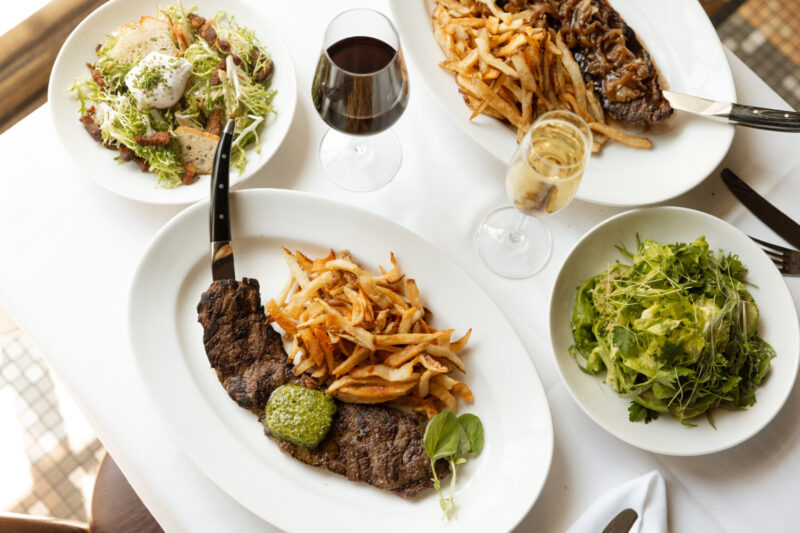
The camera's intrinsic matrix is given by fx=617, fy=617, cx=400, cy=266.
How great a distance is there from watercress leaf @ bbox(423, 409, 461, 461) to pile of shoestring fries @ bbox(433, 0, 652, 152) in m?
0.89

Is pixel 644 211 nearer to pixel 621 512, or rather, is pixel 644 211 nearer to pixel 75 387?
pixel 621 512

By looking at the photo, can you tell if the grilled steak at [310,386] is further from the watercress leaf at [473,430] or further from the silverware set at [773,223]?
the silverware set at [773,223]

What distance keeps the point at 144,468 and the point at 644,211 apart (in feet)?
5.44

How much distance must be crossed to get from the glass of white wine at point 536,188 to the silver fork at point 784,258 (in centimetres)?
66

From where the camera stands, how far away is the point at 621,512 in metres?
1.74

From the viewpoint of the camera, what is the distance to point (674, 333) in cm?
166

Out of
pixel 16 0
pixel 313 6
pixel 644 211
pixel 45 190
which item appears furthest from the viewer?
pixel 16 0

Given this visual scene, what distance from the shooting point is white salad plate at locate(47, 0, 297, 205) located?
1881 mm

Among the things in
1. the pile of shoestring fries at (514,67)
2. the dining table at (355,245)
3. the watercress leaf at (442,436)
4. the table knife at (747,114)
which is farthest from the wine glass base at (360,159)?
the table knife at (747,114)

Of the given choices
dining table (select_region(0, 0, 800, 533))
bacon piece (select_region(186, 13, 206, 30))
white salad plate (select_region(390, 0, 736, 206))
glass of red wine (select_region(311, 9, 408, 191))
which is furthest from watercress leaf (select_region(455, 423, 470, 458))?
bacon piece (select_region(186, 13, 206, 30))

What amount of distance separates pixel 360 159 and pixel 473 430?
0.93m

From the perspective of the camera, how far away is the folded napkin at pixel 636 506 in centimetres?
173

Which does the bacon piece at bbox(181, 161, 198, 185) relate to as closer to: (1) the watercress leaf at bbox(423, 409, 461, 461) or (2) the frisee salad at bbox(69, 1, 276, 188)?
(2) the frisee salad at bbox(69, 1, 276, 188)

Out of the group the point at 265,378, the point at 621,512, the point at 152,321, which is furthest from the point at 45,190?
the point at 621,512
